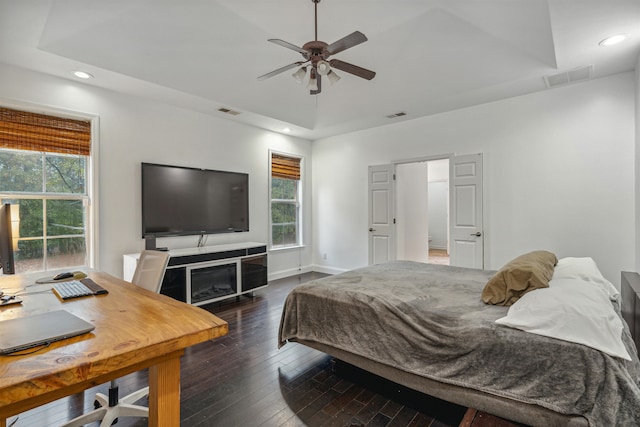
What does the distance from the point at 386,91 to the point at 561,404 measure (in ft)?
12.3

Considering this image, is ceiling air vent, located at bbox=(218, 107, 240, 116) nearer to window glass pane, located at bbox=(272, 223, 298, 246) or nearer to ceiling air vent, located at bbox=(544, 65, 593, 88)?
window glass pane, located at bbox=(272, 223, 298, 246)

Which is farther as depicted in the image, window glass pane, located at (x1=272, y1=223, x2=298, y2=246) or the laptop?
window glass pane, located at (x1=272, y1=223, x2=298, y2=246)

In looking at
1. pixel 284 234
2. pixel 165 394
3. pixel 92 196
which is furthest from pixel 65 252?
pixel 284 234

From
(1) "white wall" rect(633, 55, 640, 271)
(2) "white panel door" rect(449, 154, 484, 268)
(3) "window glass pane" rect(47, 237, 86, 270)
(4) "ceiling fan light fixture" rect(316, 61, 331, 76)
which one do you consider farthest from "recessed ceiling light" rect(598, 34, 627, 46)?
(3) "window glass pane" rect(47, 237, 86, 270)

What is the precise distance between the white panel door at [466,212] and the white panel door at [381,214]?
1034 mm

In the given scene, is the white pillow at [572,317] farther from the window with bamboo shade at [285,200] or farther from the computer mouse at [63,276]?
the window with bamboo shade at [285,200]

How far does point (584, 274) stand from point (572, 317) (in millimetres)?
881

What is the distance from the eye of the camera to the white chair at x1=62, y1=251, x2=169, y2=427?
5.63 feet

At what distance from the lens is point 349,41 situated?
87.9 inches

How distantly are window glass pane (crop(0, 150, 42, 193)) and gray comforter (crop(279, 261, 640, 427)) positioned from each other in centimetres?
306

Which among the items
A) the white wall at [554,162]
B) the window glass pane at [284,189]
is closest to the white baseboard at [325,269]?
the window glass pane at [284,189]

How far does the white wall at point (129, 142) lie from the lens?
129 inches

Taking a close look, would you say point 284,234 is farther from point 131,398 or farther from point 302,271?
point 131,398

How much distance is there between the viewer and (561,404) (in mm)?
1436
